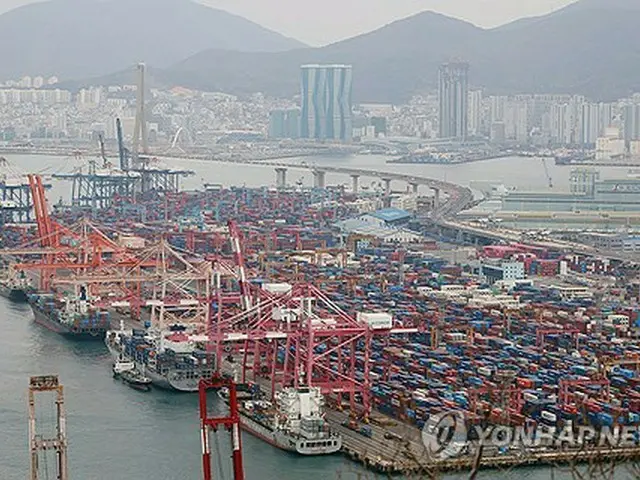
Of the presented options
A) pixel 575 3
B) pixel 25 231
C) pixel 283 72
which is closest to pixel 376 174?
pixel 25 231

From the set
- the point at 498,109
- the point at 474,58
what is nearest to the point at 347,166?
the point at 498,109

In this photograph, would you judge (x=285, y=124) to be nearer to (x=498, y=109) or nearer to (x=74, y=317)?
(x=498, y=109)

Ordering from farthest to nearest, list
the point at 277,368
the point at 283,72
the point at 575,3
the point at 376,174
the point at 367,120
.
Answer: the point at 575,3 → the point at 283,72 → the point at 367,120 → the point at 376,174 → the point at 277,368

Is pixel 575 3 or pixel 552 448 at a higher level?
pixel 575 3

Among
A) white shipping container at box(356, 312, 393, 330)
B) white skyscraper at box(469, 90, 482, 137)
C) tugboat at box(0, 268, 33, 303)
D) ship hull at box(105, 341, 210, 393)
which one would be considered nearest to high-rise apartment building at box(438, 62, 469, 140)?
white skyscraper at box(469, 90, 482, 137)

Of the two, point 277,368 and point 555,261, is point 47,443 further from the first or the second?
point 555,261
